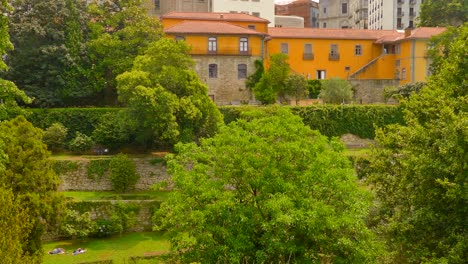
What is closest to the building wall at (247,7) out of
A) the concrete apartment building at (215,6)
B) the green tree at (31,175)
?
the concrete apartment building at (215,6)

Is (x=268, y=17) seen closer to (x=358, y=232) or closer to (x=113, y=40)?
(x=113, y=40)

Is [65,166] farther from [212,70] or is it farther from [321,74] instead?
[321,74]

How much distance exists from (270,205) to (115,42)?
29.7m

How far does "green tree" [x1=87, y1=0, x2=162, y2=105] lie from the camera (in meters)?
45.1

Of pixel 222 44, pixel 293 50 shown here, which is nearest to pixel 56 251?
pixel 222 44

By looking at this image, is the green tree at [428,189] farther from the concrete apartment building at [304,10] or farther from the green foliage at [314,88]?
the concrete apartment building at [304,10]

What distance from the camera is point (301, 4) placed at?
113m

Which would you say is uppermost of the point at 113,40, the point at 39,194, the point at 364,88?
the point at 113,40

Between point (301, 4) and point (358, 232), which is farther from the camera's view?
point (301, 4)

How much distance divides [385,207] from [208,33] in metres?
31.0

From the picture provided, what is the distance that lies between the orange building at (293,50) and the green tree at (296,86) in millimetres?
3310

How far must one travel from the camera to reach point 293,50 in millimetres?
57031

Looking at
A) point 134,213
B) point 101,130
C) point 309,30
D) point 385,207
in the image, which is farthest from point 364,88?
point 385,207

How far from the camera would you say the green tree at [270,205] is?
1906 cm
